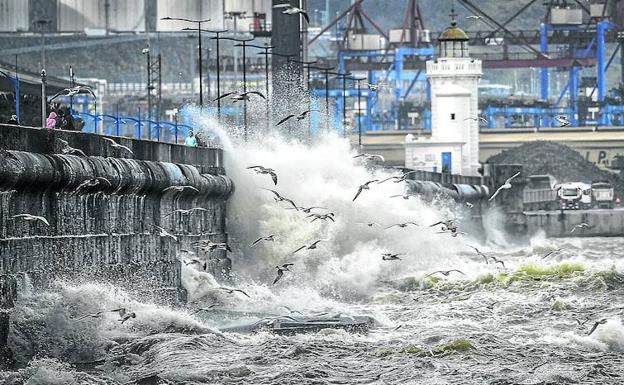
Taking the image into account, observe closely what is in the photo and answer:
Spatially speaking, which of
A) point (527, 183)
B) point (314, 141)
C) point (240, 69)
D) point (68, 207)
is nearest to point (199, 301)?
point (68, 207)

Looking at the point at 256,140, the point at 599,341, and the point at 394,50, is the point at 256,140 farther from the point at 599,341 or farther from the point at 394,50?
the point at 394,50

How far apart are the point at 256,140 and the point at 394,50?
101 m

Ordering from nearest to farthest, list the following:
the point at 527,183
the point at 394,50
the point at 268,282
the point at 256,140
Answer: the point at 268,282 → the point at 256,140 → the point at 527,183 → the point at 394,50

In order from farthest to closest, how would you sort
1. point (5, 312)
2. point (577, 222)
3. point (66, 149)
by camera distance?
1. point (577, 222)
2. point (66, 149)
3. point (5, 312)

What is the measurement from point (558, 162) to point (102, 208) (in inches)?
3534

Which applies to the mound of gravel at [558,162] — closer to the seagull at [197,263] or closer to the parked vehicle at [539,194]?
the parked vehicle at [539,194]

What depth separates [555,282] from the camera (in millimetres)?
47125

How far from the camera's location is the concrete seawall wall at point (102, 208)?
88.9 ft

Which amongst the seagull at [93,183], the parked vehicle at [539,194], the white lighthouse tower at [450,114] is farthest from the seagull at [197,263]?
the parked vehicle at [539,194]

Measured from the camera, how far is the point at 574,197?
4102 inches

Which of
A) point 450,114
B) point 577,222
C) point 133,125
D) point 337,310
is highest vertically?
point 450,114

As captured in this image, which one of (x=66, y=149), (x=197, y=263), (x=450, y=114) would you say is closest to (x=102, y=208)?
(x=66, y=149)

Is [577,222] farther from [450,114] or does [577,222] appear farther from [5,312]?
[5,312]

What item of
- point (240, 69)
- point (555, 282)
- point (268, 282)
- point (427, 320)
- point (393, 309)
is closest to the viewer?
point (427, 320)
